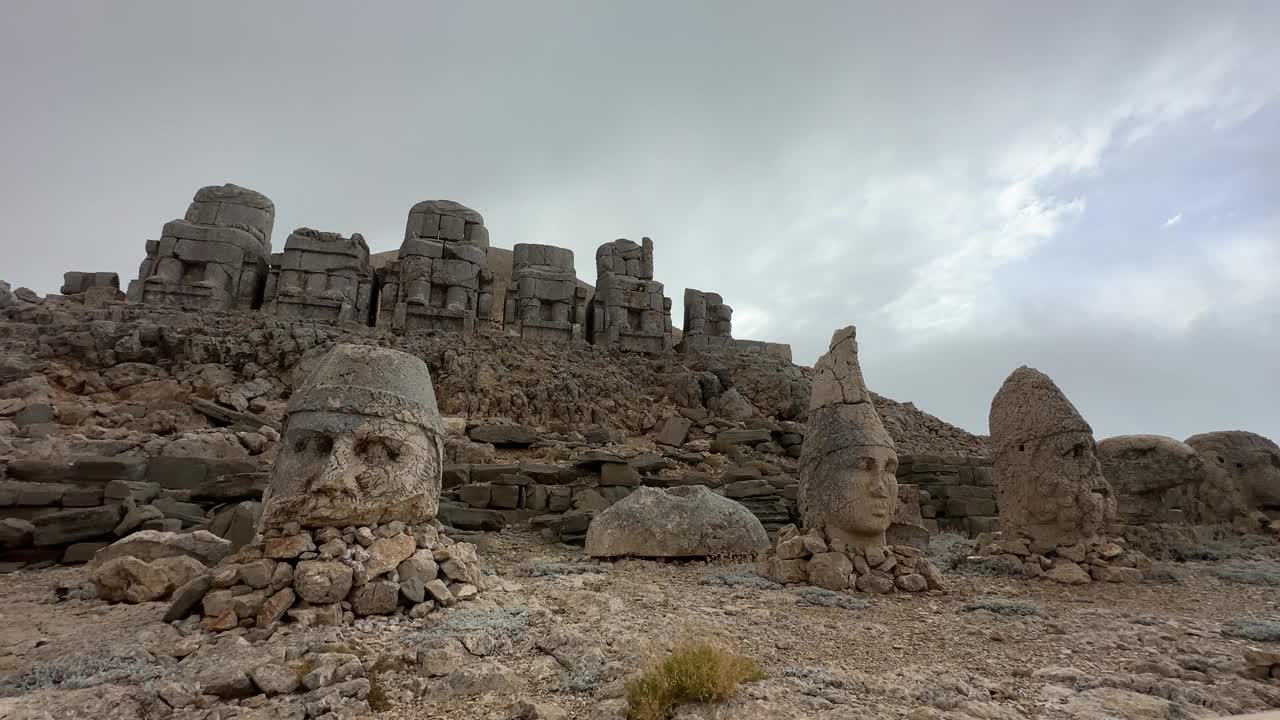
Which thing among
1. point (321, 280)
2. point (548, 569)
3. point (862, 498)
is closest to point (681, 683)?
point (862, 498)

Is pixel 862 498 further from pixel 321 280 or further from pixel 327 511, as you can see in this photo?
pixel 321 280

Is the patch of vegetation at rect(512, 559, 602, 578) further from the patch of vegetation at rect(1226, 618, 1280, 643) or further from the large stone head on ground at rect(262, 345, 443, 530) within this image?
the patch of vegetation at rect(1226, 618, 1280, 643)

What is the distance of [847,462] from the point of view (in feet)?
21.3

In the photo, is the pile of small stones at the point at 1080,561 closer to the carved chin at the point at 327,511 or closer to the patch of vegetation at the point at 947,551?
the patch of vegetation at the point at 947,551

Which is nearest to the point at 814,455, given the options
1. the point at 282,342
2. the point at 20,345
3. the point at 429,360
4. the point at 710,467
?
the point at 710,467

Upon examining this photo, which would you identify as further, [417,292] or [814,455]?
[417,292]

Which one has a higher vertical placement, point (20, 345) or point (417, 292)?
point (417, 292)

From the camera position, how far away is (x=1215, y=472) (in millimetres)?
10188

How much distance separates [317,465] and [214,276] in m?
15.5

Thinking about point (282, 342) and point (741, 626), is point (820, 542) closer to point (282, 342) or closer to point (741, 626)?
point (741, 626)

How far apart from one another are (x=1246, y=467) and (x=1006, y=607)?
8.60 metres

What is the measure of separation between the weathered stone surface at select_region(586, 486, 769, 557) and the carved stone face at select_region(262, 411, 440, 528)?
122 inches

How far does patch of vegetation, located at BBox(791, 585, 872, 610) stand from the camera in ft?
17.7

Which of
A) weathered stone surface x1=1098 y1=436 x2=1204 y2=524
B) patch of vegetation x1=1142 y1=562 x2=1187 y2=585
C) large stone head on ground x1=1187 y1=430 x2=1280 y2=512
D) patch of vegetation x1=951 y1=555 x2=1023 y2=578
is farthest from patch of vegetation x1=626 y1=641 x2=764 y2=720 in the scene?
large stone head on ground x1=1187 y1=430 x2=1280 y2=512
